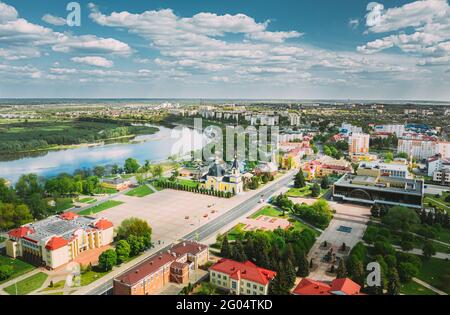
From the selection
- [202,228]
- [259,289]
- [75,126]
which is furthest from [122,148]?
[259,289]

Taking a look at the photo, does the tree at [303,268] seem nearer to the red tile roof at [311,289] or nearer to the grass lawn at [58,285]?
the red tile roof at [311,289]

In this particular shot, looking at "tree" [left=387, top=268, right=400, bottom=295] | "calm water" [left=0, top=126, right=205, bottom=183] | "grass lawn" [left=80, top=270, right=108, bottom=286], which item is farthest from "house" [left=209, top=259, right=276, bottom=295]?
"calm water" [left=0, top=126, right=205, bottom=183]

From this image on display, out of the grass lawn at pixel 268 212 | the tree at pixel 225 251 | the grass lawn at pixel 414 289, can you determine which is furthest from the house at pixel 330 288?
the grass lawn at pixel 268 212

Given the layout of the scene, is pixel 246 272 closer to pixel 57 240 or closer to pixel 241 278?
pixel 241 278

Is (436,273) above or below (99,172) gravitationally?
below

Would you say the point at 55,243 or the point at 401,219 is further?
the point at 401,219

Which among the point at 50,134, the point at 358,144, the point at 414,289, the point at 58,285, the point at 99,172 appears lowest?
the point at 58,285

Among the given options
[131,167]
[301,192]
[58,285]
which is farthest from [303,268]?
[131,167]
